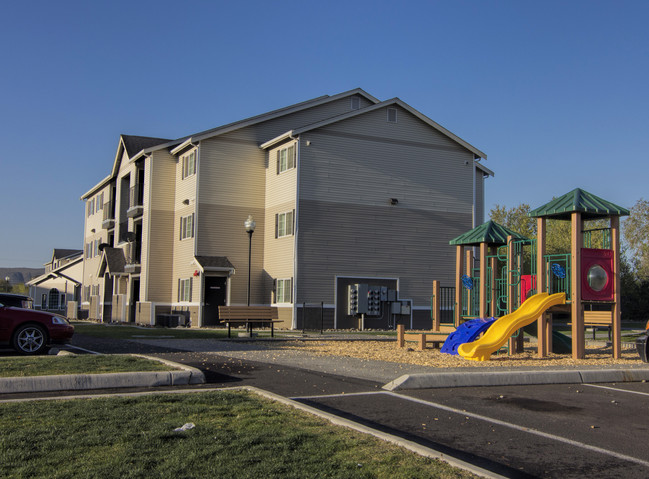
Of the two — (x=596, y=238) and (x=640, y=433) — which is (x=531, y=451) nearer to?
(x=640, y=433)

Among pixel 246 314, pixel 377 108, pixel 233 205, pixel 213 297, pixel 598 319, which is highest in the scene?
pixel 377 108

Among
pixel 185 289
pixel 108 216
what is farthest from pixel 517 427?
pixel 108 216

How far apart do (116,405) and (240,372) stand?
4.26 meters

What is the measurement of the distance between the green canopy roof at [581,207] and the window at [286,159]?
1756 cm

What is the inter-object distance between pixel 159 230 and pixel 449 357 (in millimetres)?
25591

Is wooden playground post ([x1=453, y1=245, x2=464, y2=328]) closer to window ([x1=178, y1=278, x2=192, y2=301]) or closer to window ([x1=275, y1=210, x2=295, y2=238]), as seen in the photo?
window ([x1=275, y1=210, x2=295, y2=238])

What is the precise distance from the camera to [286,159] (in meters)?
33.6

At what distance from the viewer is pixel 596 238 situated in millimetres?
58125

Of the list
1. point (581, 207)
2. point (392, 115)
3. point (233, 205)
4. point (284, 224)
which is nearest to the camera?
point (581, 207)

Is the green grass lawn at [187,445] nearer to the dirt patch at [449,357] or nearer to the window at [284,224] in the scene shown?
the dirt patch at [449,357]

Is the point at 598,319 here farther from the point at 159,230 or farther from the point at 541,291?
the point at 159,230

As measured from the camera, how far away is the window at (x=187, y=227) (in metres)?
35.0

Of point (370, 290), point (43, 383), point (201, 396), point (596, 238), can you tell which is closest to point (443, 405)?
point (201, 396)

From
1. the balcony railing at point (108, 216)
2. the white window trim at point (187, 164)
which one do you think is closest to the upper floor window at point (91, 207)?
the balcony railing at point (108, 216)
